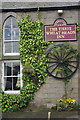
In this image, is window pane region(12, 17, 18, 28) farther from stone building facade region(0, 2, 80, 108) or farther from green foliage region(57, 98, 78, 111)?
green foliage region(57, 98, 78, 111)

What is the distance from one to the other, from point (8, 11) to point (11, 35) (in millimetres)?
1018

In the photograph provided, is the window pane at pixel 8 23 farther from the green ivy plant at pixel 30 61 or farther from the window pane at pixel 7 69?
the window pane at pixel 7 69

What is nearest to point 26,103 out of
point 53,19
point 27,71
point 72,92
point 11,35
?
point 27,71

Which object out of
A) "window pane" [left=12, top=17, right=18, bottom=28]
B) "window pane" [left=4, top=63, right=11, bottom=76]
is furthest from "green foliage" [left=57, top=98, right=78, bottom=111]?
"window pane" [left=12, top=17, right=18, bottom=28]

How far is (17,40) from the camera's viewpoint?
837 centimetres

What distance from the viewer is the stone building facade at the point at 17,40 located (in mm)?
7992

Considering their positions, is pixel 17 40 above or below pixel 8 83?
above

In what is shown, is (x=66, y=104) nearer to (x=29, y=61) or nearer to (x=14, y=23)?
(x=29, y=61)

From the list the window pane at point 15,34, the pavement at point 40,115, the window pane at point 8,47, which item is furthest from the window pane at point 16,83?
the window pane at point 15,34

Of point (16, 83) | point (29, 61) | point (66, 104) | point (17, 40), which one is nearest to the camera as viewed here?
point (66, 104)

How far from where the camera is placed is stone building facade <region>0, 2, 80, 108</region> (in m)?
7.99

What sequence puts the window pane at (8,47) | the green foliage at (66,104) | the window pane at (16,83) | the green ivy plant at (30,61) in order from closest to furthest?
the green foliage at (66,104)
the green ivy plant at (30,61)
the window pane at (16,83)
the window pane at (8,47)

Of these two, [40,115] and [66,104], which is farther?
[66,104]

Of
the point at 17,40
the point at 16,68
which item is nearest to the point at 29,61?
the point at 16,68
